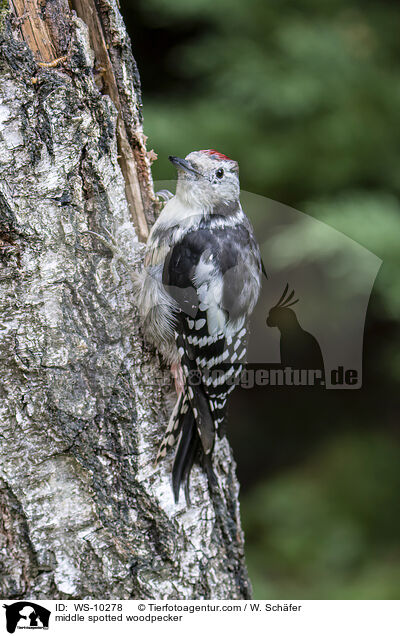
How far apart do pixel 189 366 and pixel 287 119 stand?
2.96ft

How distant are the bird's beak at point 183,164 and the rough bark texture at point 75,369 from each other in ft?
0.54

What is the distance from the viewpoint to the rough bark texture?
1258 millimetres

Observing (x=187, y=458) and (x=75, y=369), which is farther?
(x=187, y=458)

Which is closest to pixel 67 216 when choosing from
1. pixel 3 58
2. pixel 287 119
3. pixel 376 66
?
pixel 3 58

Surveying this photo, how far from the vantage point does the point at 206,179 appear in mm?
1607

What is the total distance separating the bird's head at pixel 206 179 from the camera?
1575 mm
